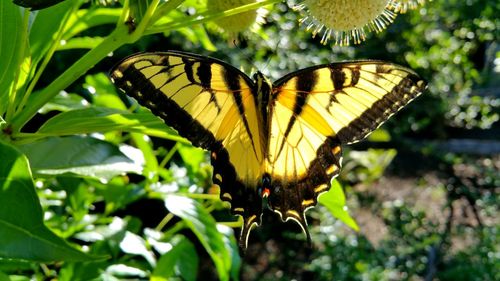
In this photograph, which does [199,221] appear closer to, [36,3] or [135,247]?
[135,247]

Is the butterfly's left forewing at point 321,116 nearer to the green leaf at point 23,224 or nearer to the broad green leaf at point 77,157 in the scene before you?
the broad green leaf at point 77,157

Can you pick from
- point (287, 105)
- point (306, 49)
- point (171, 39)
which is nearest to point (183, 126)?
point (287, 105)

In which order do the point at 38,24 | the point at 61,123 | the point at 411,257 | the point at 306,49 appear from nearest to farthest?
1. the point at 61,123
2. the point at 38,24
3. the point at 411,257
4. the point at 306,49

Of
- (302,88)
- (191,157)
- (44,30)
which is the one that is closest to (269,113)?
(302,88)

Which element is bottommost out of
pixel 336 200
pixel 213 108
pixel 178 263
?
pixel 178 263

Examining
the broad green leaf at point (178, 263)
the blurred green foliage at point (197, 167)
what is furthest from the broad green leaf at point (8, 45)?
the broad green leaf at point (178, 263)

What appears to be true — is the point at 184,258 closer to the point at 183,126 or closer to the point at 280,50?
the point at 183,126

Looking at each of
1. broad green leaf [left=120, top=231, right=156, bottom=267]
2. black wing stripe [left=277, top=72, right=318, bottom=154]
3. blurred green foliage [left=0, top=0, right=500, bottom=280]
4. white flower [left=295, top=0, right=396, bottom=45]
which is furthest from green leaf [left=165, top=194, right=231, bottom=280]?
white flower [left=295, top=0, right=396, bottom=45]
